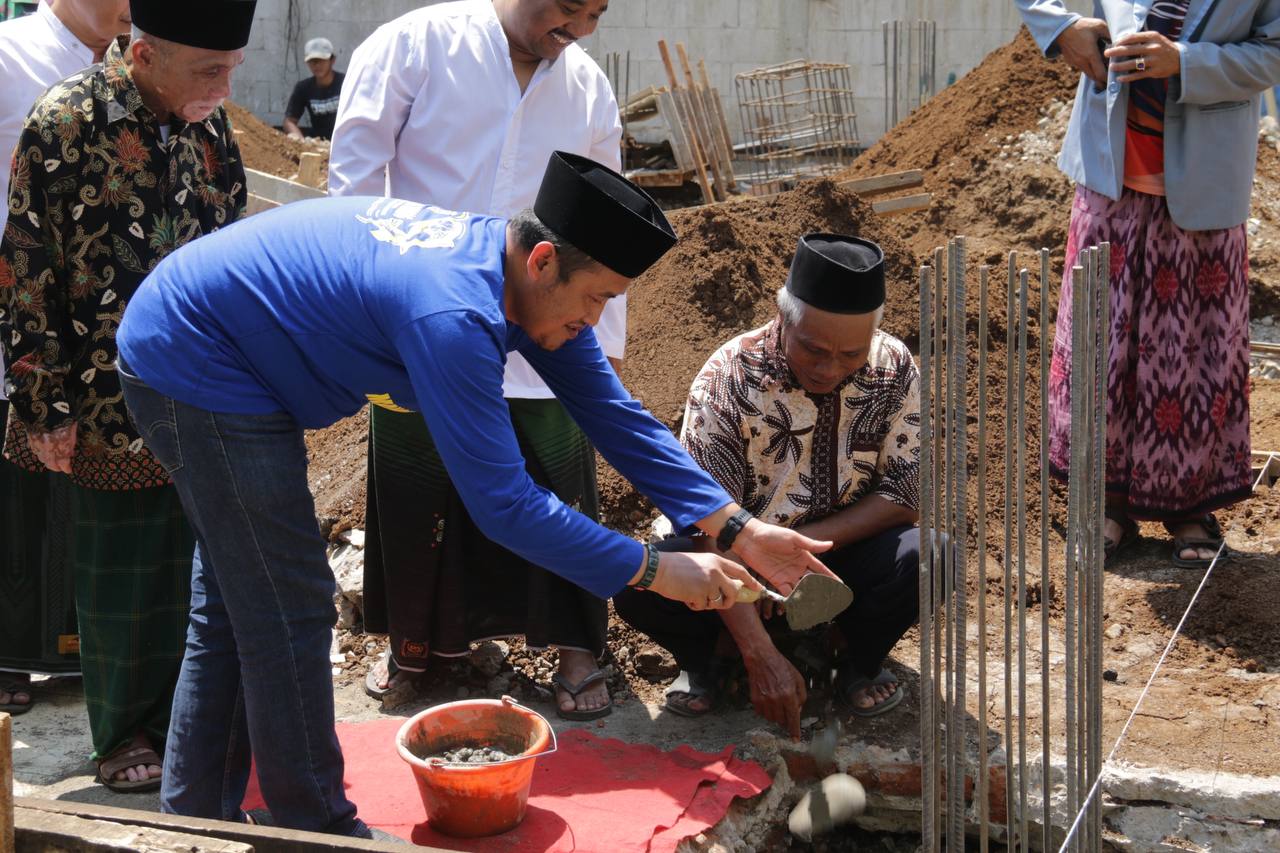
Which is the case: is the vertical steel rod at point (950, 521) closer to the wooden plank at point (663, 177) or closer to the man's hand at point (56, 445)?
the man's hand at point (56, 445)

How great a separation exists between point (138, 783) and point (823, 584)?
1.75 meters

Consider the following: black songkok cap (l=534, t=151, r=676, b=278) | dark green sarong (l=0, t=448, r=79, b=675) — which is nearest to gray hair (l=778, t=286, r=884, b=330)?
black songkok cap (l=534, t=151, r=676, b=278)

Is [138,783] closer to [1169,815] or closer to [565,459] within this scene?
Result: [565,459]

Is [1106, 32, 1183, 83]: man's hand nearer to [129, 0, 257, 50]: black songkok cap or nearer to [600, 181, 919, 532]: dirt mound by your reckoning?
[600, 181, 919, 532]: dirt mound

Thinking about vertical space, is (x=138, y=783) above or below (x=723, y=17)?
below

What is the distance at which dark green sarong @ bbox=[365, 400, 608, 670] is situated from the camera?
139 inches

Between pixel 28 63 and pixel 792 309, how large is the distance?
2.03 m

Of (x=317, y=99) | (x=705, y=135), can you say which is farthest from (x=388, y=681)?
(x=317, y=99)

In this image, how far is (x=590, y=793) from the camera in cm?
320

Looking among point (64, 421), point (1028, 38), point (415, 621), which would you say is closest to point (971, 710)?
point (415, 621)

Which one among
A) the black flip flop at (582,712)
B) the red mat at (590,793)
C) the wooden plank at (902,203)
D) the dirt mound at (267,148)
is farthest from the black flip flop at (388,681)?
the dirt mound at (267,148)

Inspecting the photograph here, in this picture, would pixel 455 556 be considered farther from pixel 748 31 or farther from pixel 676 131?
pixel 748 31

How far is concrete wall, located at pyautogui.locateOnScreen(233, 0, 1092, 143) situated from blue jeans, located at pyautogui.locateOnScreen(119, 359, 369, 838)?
11410mm

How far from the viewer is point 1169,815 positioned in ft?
10.5
